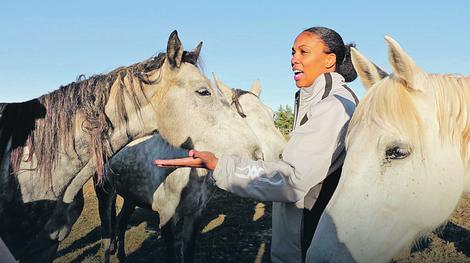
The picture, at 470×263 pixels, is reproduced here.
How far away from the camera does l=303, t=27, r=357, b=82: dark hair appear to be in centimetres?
232

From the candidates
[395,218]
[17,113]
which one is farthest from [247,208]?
[395,218]

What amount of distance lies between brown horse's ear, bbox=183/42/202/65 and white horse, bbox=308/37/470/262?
6.57 feet

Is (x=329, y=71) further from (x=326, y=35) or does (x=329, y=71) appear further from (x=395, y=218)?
(x=395, y=218)

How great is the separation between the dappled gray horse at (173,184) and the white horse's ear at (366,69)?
3.00m

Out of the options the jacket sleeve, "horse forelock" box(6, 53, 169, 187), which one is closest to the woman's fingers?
the jacket sleeve

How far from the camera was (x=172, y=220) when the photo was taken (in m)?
5.43

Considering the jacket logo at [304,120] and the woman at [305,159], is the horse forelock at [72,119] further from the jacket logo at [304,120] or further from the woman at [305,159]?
the jacket logo at [304,120]

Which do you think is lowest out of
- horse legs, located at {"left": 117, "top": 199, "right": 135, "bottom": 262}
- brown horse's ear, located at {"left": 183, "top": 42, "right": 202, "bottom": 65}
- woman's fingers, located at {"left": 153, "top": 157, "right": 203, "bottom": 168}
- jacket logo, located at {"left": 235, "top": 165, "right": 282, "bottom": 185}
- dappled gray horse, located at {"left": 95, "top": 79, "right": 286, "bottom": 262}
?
horse legs, located at {"left": 117, "top": 199, "right": 135, "bottom": 262}

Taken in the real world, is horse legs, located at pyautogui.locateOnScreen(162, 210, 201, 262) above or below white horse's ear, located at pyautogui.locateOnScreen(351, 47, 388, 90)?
below

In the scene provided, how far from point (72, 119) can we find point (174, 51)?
42.6 inches

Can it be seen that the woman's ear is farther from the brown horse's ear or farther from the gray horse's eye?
the brown horse's ear

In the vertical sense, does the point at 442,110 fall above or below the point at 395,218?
above

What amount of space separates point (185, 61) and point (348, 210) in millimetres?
2304

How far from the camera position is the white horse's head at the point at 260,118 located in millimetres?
5645
